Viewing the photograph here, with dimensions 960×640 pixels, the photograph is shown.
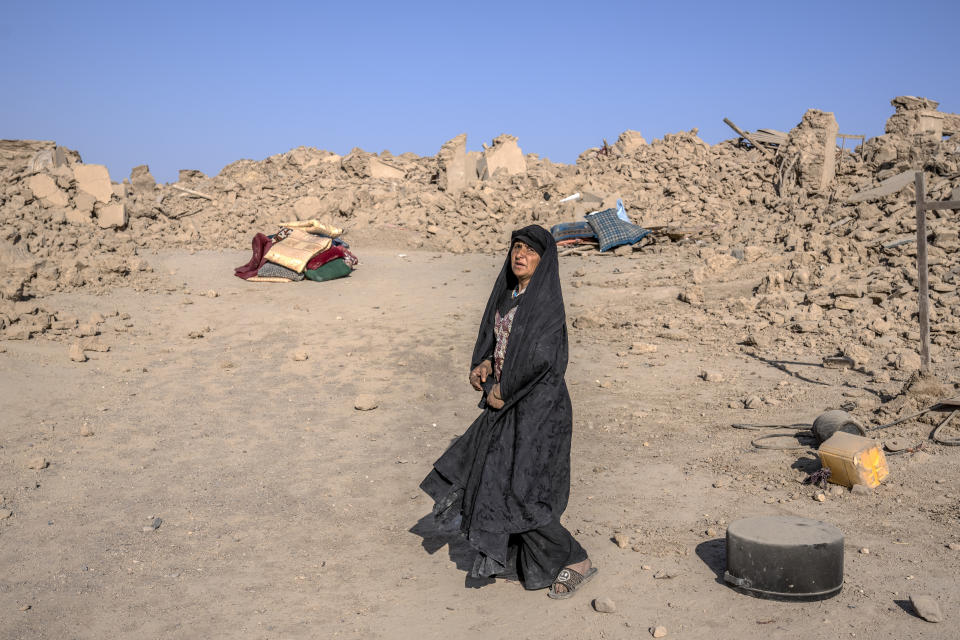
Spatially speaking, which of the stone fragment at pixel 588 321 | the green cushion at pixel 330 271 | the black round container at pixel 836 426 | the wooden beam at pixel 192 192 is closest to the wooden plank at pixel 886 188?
the stone fragment at pixel 588 321

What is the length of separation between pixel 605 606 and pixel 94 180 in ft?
47.3

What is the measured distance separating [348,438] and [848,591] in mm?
3565

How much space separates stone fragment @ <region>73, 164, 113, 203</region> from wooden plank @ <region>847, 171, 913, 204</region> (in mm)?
13088

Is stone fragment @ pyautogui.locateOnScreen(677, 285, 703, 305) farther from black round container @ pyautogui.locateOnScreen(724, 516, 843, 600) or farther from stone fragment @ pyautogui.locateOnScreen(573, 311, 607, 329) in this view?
black round container @ pyautogui.locateOnScreen(724, 516, 843, 600)

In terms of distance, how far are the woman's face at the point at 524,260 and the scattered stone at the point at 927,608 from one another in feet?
6.21

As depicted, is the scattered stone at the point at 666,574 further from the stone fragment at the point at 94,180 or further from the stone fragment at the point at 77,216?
the stone fragment at the point at 94,180

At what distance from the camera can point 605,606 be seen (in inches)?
121

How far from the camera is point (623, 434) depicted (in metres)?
5.50

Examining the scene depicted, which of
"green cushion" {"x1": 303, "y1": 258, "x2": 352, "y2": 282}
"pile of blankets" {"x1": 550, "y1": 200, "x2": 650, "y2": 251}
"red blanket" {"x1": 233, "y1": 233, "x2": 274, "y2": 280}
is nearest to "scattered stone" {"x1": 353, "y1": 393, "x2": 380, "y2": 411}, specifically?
"green cushion" {"x1": 303, "y1": 258, "x2": 352, "y2": 282}

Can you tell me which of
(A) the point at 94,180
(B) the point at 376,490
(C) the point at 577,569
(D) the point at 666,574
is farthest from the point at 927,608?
(A) the point at 94,180

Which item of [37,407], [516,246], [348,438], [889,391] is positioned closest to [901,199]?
[889,391]

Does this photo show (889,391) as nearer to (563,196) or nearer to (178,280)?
(178,280)

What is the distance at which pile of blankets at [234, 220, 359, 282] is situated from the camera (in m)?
11.7

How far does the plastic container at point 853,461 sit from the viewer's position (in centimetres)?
402
